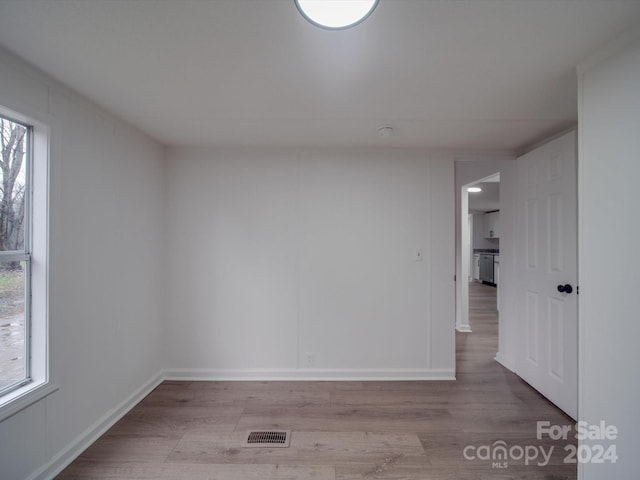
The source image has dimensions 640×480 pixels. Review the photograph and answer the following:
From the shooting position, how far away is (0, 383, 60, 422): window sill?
135 cm

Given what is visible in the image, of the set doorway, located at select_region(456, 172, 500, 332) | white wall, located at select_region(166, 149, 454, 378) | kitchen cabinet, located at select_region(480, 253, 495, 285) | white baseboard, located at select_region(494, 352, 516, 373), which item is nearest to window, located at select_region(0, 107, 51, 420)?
white wall, located at select_region(166, 149, 454, 378)

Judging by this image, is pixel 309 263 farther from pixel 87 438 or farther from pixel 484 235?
pixel 484 235

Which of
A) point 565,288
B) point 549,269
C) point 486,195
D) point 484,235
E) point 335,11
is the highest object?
point 486,195

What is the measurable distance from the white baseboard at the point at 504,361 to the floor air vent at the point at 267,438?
7.93 ft

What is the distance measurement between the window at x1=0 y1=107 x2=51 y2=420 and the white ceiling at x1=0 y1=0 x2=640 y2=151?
1.41 ft

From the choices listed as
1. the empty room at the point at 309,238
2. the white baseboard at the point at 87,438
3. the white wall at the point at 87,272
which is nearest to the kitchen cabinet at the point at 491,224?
the empty room at the point at 309,238

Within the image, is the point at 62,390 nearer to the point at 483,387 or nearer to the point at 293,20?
the point at 293,20

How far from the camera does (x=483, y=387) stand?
258 centimetres

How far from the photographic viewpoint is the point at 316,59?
1423 millimetres

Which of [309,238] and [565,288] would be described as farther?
[309,238]

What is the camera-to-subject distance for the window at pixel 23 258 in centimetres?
145

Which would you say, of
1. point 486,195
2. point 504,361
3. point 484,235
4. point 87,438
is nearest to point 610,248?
point 504,361

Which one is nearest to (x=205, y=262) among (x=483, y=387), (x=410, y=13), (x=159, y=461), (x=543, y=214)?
(x=159, y=461)

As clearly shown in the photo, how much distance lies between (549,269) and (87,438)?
3670mm
